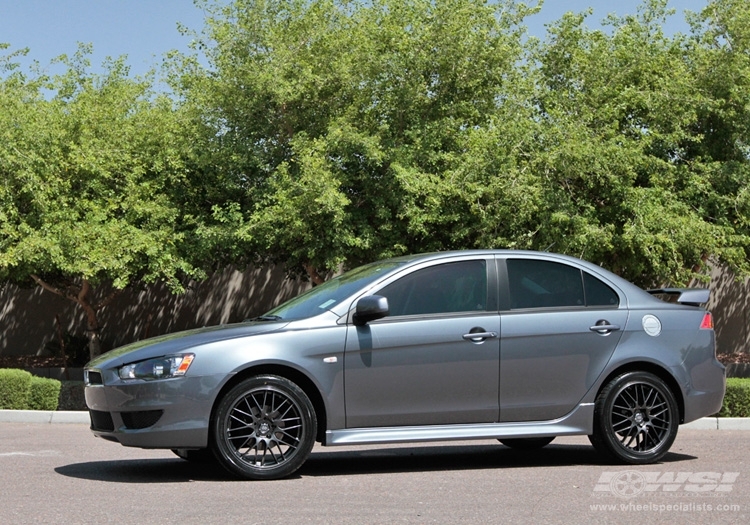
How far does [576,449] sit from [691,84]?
12.1 meters

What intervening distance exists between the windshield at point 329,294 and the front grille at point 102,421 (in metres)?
1.48

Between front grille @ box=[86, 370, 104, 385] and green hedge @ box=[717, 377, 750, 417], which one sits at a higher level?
front grille @ box=[86, 370, 104, 385]

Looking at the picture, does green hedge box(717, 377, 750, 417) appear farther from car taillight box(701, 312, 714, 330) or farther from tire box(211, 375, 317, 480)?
tire box(211, 375, 317, 480)

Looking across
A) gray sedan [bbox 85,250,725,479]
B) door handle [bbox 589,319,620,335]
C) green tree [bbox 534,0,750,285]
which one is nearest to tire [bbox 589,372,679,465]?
gray sedan [bbox 85,250,725,479]

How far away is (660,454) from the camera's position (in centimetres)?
858

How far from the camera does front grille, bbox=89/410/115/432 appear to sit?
790cm

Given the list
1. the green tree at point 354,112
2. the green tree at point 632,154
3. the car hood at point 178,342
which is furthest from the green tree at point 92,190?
the car hood at point 178,342

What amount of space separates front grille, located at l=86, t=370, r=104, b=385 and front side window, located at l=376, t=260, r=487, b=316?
7.32ft

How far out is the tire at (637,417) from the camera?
8.52m

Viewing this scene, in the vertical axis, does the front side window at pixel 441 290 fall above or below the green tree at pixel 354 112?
below

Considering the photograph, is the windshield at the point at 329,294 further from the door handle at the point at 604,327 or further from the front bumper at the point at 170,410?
the door handle at the point at 604,327

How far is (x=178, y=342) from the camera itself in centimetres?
786

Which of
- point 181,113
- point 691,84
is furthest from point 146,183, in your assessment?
point 691,84

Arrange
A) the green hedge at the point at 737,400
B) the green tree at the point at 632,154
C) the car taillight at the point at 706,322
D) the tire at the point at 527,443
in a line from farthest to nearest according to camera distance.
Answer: the green tree at the point at 632,154, the green hedge at the point at 737,400, the tire at the point at 527,443, the car taillight at the point at 706,322
